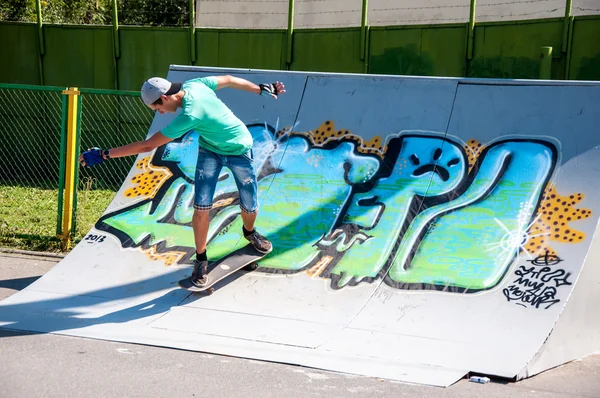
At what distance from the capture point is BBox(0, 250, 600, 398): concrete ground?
4367mm

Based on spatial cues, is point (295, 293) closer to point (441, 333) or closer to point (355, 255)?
point (355, 255)

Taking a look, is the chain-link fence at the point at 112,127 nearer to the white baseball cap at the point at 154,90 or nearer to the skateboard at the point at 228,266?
the skateboard at the point at 228,266

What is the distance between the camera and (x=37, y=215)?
10.2 metres

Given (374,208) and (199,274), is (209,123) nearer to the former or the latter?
(199,274)

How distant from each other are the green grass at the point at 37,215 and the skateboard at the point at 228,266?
2.98m

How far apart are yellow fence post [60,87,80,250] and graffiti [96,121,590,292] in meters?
1.04

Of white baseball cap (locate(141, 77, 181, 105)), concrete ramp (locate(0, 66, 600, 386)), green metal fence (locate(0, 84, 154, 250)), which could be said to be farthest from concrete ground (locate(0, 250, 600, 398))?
green metal fence (locate(0, 84, 154, 250))

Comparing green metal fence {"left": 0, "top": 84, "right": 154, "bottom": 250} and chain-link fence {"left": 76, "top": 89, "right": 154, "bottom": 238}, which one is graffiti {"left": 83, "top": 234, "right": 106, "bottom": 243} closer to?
green metal fence {"left": 0, "top": 84, "right": 154, "bottom": 250}

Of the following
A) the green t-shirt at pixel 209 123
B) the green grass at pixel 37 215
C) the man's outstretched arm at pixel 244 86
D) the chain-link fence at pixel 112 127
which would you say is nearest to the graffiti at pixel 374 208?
the man's outstretched arm at pixel 244 86

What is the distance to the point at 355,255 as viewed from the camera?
6129 mm

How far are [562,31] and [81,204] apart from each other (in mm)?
7589

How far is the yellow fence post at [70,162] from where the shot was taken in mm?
8097

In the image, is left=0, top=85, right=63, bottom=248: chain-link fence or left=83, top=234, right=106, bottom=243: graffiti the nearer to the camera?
left=83, top=234, right=106, bottom=243: graffiti

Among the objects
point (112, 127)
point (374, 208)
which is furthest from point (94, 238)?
point (112, 127)
